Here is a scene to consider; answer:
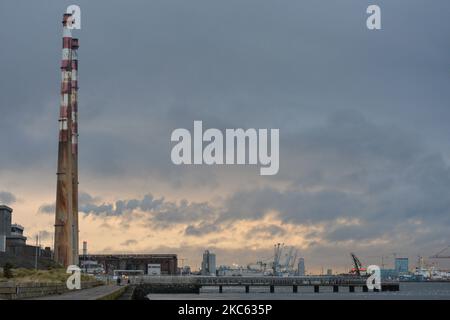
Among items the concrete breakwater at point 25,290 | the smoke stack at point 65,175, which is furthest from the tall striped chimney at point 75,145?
the concrete breakwater at point 25,290

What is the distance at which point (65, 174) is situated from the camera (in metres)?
148

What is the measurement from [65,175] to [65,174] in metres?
0.21

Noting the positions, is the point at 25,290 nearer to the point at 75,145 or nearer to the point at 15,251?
the point at 15,251

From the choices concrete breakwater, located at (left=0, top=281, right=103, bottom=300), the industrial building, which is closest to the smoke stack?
the industrial building

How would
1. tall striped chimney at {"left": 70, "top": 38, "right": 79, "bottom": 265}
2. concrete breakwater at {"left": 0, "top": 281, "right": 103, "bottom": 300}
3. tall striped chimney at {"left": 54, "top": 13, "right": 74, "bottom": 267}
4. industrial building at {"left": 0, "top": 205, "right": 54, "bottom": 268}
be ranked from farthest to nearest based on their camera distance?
tall striped chimney at {"left": 70, "top": 38, "right": 79, "bottom": 265} < tall striped chimney at {"left": 54, "top": 13, "right": 74, "bottom": 267} < industrial building at {"left": 0, "top": 205, "right": 54, "bottom": 268} < concrete breakwater at {"left": 0, "top": 281, "right": 103, "bottom": 300}

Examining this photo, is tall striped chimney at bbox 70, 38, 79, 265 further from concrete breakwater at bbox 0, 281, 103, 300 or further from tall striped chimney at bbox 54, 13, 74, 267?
concrete breakwater at bbox 0, 281, 103, 300

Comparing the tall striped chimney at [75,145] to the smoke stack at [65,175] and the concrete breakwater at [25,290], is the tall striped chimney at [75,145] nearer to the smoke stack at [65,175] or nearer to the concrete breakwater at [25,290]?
the smoke stack at [65,175]

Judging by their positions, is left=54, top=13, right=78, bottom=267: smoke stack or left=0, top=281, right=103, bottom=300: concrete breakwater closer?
left=0, top=281, right=103, bottom=300: concrete breakwater

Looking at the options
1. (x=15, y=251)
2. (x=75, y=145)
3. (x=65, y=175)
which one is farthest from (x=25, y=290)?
(x=75, y=145)

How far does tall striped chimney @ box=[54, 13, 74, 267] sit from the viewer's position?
148000 mm

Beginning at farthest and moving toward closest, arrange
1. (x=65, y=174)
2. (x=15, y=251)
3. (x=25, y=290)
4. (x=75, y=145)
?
(x=75, y=145), (x=15, y=251), (x=65, y=174), (x=25, y=290)

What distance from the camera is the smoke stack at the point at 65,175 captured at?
148 m
